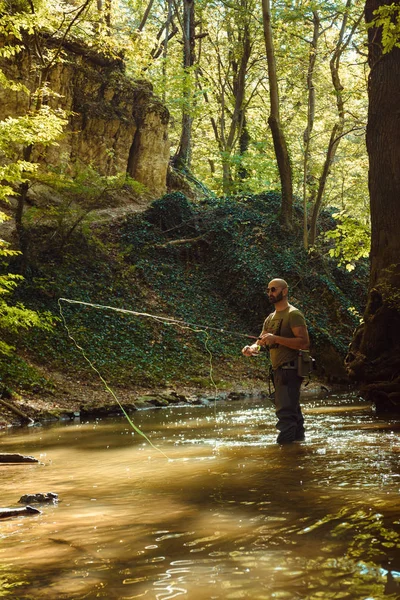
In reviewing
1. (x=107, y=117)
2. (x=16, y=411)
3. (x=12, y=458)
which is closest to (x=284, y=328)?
(x=12, y=458)

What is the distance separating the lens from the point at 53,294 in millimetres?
17656

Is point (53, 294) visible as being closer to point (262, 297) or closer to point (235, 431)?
point (262, 297)

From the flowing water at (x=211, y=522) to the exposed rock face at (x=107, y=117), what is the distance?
16.8 m

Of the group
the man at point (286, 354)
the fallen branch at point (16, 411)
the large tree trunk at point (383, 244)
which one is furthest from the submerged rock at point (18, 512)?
the fallen branch at point (16, 411)

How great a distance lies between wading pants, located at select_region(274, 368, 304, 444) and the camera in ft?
25.6

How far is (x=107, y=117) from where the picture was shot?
79.7 feet

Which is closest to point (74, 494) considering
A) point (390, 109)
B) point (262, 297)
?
point (390, 109)

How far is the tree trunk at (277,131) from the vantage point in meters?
21.3

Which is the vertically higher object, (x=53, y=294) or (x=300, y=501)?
(x=53, y=294)

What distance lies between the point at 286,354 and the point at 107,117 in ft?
61.9

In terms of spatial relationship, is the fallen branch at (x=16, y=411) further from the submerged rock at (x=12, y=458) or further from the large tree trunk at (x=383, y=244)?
the large tree trunk at (x=383, y=244)

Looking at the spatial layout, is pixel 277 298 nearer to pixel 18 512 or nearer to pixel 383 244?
pixel 383 244

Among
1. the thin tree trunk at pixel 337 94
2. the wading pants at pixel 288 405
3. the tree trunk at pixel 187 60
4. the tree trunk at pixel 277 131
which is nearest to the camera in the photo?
the wading pants at pixel 288 405

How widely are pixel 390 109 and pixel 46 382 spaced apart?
9102mm
